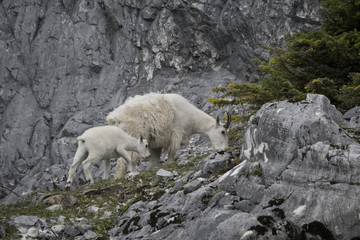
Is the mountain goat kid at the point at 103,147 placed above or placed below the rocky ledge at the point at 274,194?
below

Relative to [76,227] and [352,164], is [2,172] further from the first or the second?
[352,164]

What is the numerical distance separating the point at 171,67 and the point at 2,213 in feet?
98.8

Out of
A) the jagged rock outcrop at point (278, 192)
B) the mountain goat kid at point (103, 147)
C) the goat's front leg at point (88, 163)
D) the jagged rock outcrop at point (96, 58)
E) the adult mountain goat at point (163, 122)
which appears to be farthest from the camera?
the jagged rock outcrop at point (96, 58)

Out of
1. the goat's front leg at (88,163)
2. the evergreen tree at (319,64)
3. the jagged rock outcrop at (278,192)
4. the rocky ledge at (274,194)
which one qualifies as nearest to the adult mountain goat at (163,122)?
the goat's front leg at (88,163)

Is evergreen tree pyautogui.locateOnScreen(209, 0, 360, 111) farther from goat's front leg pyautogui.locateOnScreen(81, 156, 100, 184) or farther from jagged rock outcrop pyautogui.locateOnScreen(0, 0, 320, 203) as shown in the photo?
jagged rock outcrop pyautogui.locateOnScreen(0, 0, 320, 203)

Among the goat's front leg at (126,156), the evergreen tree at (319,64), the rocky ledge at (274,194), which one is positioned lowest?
the goat's front leg at (126,156)

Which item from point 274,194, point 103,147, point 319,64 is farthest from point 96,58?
point 274,194

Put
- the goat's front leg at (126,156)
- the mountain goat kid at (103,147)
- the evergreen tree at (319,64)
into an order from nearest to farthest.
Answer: the evergreen tree at (319,64) → the mountain goat kid at (103,147) → the goat's front leg at (126,156)

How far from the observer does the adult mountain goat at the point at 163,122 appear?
12.8m

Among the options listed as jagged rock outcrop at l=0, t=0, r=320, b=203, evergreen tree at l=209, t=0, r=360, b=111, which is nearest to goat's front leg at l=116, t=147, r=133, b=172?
evergreen tree at l=209, t=0, r=360, b=111

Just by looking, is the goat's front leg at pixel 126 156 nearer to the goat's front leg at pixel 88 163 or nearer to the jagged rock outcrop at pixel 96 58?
the goat's front leg at pixel 88 163

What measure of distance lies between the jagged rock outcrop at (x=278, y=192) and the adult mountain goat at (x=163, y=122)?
599cm

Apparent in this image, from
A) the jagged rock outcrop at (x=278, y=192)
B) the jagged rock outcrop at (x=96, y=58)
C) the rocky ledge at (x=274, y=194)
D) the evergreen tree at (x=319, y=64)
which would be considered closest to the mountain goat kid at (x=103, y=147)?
the evergreen tree at (x=319, y=64)

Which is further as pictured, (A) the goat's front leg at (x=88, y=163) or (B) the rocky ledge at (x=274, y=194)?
(A) the goat's front leg at (x=88, y=163)
